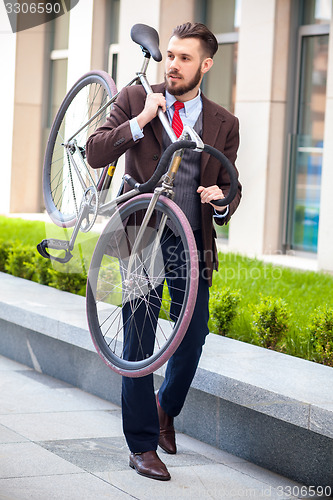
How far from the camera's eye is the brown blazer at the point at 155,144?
13.3 feet

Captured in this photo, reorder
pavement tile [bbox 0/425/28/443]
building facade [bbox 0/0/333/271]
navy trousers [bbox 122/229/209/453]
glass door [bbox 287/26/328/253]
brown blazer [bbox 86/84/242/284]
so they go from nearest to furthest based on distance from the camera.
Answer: brown blazer [bbox 86/84/242/284], navy trousers [bbox 122/229/209/453], pavement tile [bbox 0/425/28/443], building facade [bbox 0/0/333/271], glass door [bbox 287/26/328/253]

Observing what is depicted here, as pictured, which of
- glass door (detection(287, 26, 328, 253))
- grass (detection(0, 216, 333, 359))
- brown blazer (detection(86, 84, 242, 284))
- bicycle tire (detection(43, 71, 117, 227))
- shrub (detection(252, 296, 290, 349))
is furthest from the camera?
glass door (detection(287, 26, 328, 253))

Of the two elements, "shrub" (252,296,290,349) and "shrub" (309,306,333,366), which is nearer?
"shrub" (309,306,333,366)

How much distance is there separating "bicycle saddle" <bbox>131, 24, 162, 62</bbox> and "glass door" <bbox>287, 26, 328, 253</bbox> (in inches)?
311

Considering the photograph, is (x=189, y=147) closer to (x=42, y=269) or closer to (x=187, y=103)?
(x=187, y=103)

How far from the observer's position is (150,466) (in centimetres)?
439

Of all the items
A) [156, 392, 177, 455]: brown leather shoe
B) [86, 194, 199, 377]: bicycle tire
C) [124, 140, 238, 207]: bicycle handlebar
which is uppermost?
[124, 140, 238, 207]: bicycle handlebar

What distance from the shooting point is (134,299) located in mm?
4234

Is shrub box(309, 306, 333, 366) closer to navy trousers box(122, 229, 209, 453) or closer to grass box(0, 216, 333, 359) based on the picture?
grass box(0, 216, 333, 359)

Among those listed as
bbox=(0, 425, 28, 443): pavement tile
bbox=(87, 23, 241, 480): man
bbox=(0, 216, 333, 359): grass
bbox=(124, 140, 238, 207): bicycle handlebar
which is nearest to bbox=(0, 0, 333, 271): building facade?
bbox=(0, 216, 333, 359): grass

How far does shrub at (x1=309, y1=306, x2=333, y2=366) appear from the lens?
5.25 meters

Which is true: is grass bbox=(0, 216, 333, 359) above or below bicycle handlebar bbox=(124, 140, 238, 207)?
below

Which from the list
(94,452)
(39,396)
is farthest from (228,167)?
(39,396)

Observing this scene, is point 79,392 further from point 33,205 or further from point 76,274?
point 33,205
